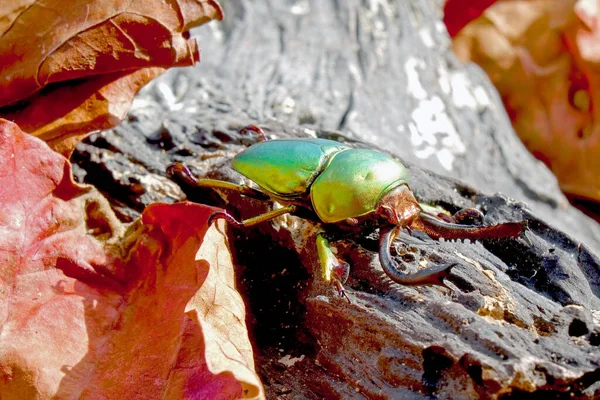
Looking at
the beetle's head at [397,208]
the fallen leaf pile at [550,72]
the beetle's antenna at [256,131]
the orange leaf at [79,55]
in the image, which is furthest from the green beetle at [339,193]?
the fallen leaf pile at [550,72]

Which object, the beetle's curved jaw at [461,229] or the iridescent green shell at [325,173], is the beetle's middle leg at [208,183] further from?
the beetle's curved jaw at [461,229]

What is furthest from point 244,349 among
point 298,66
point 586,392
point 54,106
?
point 298,66

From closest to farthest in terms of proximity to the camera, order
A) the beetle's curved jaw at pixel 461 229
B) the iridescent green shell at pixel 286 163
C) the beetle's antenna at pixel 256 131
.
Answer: the beetle's curved jaw at pixel 461 229
the iridescent green shell at pixel 286 163
the beetle's antenna at pixel 256 131

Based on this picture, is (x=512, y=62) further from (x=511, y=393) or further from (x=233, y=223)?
(x=511, y=393)

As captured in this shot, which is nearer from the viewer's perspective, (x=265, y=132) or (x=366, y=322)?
(x=366, y=322)

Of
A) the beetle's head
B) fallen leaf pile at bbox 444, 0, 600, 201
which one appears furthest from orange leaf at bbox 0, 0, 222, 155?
fallen leaf pile at bbox 444, 0, 600, 201

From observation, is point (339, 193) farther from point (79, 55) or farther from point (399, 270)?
point (79, 55)

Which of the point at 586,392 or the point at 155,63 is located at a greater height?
the point at 155,63
